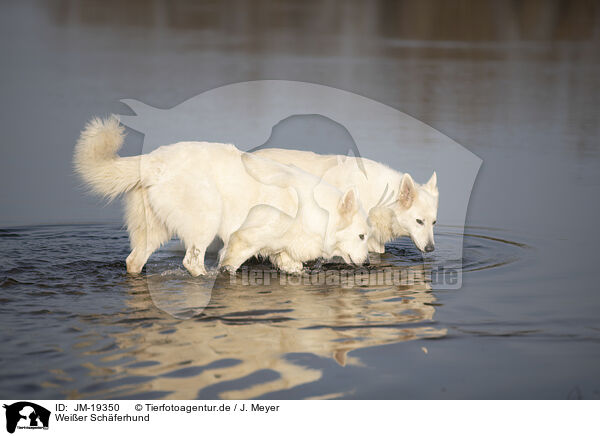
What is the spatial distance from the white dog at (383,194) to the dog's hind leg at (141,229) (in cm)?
164

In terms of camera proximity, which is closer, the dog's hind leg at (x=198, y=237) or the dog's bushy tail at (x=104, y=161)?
the dog's bushy tail at (x=104, y=161)

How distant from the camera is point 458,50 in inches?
1001

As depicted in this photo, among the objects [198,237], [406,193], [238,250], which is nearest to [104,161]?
[198,237]

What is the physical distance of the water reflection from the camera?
5379mm

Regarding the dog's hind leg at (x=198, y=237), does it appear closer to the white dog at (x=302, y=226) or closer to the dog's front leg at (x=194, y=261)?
the dog's front leg at (x=194, y=261)

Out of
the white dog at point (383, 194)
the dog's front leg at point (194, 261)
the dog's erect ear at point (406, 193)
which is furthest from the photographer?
the white dog at point (383, 194)

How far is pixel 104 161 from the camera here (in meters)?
7.59

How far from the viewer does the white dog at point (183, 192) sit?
760 cm

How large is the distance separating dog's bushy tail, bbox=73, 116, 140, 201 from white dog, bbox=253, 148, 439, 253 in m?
1.81
